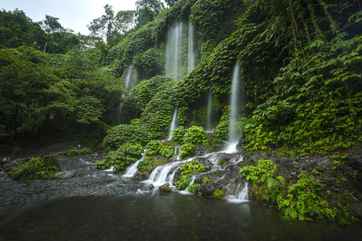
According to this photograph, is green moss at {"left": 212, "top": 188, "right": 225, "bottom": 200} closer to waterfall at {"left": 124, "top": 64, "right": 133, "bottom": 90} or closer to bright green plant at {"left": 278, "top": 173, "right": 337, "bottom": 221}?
bright green plant at {"left": 278, "top": 173, "right": 337, "bottom": 221}

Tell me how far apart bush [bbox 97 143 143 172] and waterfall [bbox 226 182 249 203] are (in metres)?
6.80

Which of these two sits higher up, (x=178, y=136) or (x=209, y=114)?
(x=209, y=114)

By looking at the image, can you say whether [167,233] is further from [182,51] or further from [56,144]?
[182,51]

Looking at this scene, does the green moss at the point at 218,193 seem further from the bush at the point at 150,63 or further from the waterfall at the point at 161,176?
the bush at the point at 150,63


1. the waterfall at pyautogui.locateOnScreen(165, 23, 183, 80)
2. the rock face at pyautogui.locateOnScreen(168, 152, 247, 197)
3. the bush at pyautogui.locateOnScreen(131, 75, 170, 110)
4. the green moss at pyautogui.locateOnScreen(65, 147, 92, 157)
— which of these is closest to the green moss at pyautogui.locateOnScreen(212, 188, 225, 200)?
the rock face at pyautogui.locateOnScreen(168, 152, 247, 197)

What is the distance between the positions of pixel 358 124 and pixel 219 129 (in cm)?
707

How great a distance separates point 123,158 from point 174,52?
56.9 ft

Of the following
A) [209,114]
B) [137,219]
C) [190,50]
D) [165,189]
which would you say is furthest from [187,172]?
[190,50]

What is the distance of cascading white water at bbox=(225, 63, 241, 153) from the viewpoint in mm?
13098

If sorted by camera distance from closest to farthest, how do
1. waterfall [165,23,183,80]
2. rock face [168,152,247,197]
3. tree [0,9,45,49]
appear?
1. rock face [168,152,247,197]
2. waterfall [165,23,183,80]
3. tree [0,9,45,49]

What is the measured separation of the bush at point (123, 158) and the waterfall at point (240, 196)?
680 cm

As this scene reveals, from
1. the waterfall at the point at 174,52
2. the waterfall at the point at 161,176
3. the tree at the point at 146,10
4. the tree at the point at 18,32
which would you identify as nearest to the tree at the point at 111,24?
the tree at the point at 146,10

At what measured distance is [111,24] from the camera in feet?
161

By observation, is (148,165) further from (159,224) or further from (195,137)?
(159,224)
